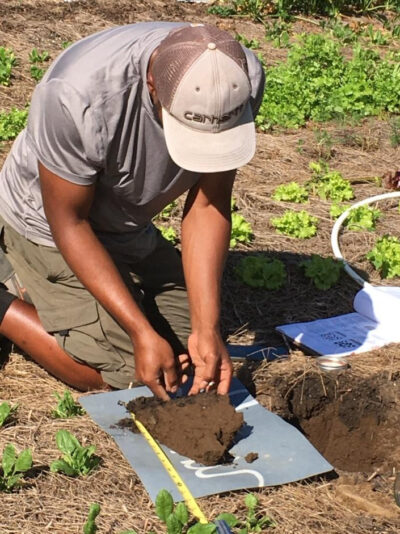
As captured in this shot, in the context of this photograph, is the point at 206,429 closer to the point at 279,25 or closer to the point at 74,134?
the point at 74,134

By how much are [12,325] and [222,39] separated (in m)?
1.75

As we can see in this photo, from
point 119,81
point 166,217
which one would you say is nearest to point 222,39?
point 119,81

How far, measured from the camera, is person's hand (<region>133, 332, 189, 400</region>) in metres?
3.54

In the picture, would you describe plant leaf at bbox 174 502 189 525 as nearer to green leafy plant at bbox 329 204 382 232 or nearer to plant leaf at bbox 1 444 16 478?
plant leaf at bbox 1 444 16 478

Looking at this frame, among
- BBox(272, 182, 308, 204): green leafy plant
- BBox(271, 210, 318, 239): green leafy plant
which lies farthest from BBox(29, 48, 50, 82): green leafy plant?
BBox(271, 210, 318, 239): green leafy plant

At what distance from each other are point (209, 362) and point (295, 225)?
2394 mm

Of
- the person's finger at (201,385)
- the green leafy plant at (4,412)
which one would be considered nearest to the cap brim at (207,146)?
the person's finger at (201,385)

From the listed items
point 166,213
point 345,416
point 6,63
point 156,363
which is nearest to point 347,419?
point 345,416

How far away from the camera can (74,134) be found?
3551mm

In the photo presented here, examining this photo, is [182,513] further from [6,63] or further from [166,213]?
[6,63]

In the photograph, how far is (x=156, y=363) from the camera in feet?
11.6

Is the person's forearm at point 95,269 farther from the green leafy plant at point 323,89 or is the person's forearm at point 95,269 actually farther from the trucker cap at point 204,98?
the green leafy plant at point 323,89

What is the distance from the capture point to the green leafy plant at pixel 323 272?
212 inches

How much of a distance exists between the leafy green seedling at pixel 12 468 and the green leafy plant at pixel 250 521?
72cm
